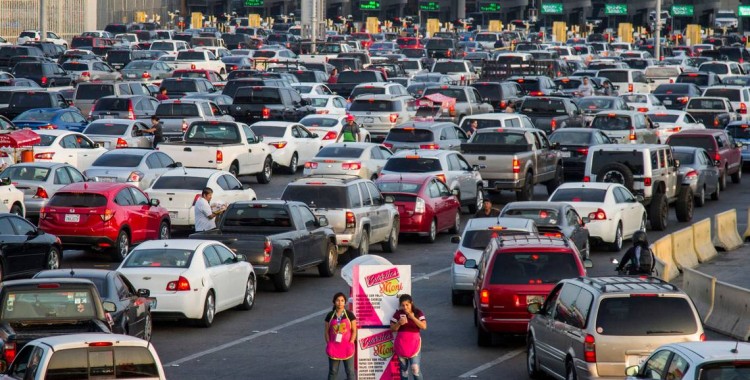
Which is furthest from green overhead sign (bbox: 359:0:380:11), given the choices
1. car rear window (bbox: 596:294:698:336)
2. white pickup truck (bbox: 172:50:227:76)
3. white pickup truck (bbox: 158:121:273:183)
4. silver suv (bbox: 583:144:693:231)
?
car rear window (bbox: 596:294:698:336)

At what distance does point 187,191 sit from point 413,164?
17.9 ft

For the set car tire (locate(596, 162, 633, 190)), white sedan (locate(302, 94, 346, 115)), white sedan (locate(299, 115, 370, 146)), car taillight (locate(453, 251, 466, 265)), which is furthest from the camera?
white sedan (locate(302, 94, 346, 115))

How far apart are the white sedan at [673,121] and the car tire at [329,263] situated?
21.4m

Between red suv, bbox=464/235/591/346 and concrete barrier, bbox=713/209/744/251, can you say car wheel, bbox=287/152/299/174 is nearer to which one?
concrete barrier, bbox=713/209/744/251

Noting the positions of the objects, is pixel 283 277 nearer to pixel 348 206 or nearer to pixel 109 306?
pixel 348 206

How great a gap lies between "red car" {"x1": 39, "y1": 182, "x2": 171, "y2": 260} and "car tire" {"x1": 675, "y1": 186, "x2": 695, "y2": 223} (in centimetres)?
1296

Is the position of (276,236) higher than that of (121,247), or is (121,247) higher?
(276,236)

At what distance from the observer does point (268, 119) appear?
4631 centimetres

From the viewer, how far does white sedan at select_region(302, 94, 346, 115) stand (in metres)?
50.1

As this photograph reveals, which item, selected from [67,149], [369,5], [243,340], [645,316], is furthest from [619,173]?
[369,5]

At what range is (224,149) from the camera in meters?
36.6

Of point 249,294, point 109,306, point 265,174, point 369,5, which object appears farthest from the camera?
point 369,5

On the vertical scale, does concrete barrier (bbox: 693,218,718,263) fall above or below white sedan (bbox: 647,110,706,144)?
below

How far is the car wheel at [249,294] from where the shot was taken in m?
23.1
